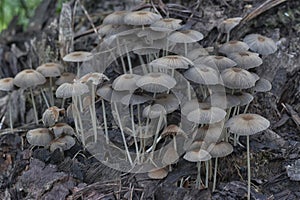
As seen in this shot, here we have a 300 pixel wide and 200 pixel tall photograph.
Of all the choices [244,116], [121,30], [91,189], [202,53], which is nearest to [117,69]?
[121,30]

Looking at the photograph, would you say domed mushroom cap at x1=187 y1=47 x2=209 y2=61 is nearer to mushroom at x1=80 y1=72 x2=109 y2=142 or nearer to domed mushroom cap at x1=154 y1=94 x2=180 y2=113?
domed mushroom cap at x1=154 y1=94 x2=180 y2=113

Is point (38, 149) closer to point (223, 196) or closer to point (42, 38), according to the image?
point (223, 196)

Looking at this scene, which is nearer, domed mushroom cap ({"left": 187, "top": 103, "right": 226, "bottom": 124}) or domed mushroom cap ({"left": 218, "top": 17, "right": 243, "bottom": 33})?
domed mushroom cap ({"left": 187, "top": 103, "right": 226, "bottom": 124})

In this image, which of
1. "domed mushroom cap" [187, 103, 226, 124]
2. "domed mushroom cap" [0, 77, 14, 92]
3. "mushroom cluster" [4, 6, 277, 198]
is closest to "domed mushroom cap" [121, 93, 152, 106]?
"mushroom cluster" [4, 6, 277, 198]

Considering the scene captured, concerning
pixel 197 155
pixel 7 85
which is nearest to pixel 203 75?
pixel 197 155

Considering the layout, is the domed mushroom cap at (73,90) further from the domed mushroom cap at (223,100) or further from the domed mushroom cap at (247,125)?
the domed mushroom cap at (247,125)

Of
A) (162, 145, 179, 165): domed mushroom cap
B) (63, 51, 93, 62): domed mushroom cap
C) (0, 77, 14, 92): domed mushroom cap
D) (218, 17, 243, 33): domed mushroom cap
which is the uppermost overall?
(218, 17, 243, 33): domed mushroom cap
